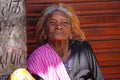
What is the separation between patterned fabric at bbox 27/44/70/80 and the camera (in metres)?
3.70

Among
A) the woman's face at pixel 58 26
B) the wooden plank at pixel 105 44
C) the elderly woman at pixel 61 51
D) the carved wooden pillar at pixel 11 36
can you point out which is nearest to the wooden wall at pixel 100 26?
the wooden plank at pixel 105 44

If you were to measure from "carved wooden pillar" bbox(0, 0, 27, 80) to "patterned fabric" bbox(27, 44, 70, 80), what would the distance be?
39.4 inches

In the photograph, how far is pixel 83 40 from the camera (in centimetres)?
418

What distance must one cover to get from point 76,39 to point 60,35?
46 centimetres

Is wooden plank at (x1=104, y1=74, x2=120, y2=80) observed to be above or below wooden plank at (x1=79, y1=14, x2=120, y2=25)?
below

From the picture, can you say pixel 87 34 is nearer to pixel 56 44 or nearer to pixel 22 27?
pixel 56 44

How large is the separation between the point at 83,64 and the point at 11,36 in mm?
1548

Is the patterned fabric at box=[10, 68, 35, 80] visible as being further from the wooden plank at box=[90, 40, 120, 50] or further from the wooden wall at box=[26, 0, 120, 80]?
the wooden plank at box=[90, 40, 120, 50]

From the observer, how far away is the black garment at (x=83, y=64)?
3.93 metres

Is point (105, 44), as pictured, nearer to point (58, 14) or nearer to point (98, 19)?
point (98, 19)

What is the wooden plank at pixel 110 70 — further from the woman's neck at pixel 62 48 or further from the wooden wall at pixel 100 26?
the woman's neck at pixel 62 48

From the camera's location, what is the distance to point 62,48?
3.95 m

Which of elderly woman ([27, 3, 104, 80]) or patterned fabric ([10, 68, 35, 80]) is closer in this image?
patterned fabric ([10, 68, 35, 80])

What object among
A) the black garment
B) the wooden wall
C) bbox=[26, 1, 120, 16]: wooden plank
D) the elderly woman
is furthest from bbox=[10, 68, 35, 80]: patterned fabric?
bbox=[26, 1, 120, 16]: wooden plank
